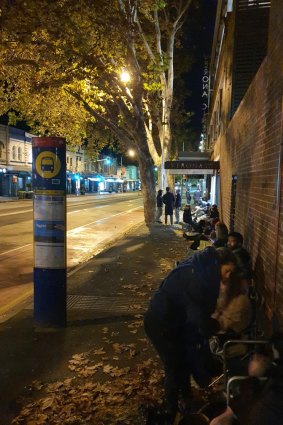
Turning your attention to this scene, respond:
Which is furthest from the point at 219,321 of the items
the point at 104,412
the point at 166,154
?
the point at 166,154

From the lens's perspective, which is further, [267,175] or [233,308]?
[267,175]

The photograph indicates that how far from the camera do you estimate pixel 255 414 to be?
2.02 metres

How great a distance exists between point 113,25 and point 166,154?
829 centimetres

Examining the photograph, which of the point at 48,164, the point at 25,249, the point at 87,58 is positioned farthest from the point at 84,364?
the point at 87,58

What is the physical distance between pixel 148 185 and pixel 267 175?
42.5 feet

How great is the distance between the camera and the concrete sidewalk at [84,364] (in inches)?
149

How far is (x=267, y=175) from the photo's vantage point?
198 inches

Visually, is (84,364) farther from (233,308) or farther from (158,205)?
(158,205)

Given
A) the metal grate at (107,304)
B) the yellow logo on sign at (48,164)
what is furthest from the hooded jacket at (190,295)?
the metal grate at (107,304)

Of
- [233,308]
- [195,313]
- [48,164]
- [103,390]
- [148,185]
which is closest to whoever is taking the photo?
[195,313]

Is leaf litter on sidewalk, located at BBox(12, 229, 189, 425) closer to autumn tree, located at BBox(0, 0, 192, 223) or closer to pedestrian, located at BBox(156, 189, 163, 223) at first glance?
autumn tree, located at BBox(0, 0, 192, 223)

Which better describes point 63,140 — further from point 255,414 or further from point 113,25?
point 113,25

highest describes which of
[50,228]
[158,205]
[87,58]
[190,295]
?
[87,58]

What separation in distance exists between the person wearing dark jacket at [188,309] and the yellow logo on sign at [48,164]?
2.74m
